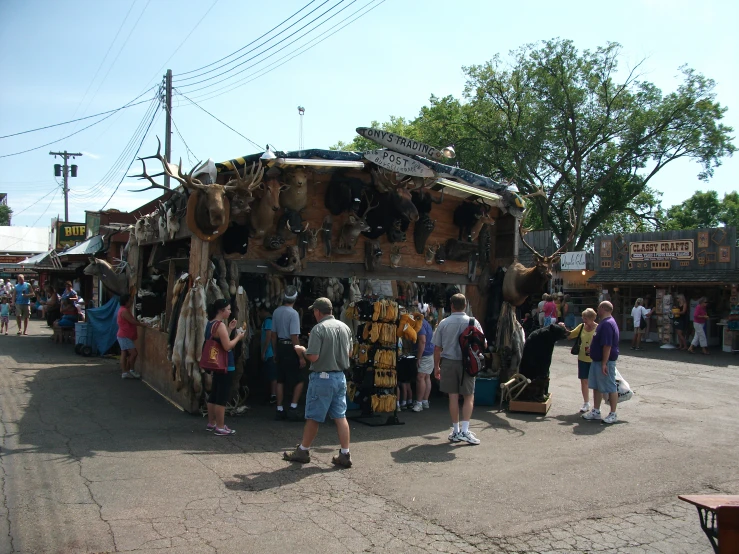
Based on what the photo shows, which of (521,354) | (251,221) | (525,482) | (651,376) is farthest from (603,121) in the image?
(525,482)

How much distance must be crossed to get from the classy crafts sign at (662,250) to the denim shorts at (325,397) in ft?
65.0

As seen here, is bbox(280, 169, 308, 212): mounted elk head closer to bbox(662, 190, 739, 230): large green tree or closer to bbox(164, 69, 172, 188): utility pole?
bbox(164, 69, 172, 188): utility pole

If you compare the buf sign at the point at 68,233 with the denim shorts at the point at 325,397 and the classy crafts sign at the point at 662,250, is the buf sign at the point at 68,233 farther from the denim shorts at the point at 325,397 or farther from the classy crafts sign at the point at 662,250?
the denim shorts at the point at 325,397

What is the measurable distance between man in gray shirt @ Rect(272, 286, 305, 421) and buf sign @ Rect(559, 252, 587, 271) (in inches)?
795

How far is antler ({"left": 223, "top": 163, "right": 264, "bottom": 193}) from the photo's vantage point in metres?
9.01

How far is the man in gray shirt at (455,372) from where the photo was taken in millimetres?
8195

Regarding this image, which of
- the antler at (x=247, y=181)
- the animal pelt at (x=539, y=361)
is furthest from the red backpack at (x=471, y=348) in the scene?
the antler at (x=247, y=181)

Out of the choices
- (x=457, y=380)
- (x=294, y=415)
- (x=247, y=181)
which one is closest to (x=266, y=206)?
(x=247, y=181)

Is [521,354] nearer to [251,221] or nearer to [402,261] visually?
[402,261]

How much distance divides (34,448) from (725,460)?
8.09m

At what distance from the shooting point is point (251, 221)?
9.70 metres

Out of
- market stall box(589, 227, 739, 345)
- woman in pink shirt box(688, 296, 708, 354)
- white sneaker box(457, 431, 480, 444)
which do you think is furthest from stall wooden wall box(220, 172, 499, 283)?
market stall box(589, 227, 739, 345)

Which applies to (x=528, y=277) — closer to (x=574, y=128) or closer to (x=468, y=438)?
(x=468, y=438)

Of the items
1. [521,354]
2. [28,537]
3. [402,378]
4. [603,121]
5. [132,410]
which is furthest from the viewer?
[603,121]
